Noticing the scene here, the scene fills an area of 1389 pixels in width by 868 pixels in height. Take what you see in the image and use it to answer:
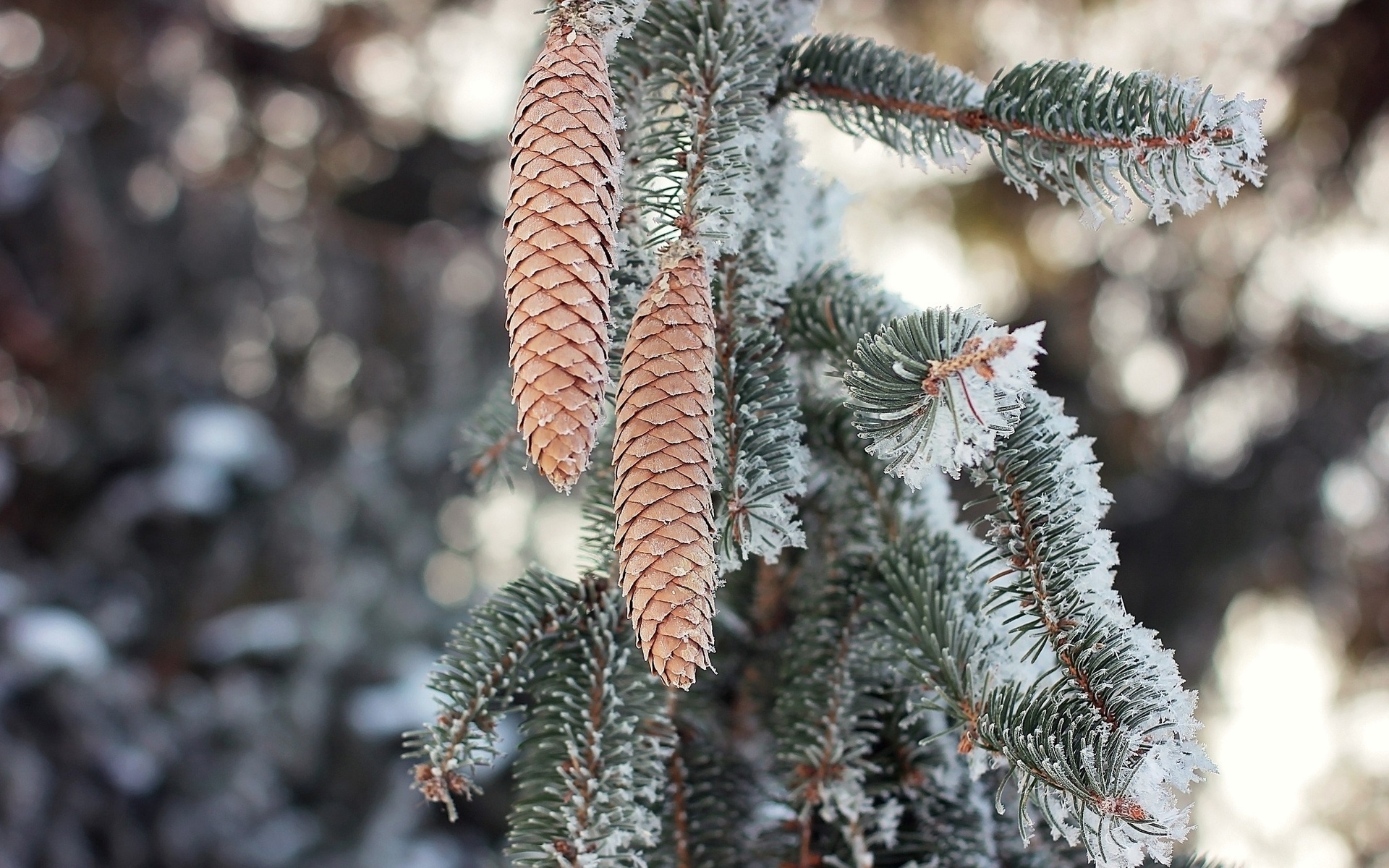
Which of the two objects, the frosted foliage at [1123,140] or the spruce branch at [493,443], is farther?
the spruce branch at [493,443]

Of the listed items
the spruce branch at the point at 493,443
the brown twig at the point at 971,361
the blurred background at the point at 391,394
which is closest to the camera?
the brown twig at the point at 971,361

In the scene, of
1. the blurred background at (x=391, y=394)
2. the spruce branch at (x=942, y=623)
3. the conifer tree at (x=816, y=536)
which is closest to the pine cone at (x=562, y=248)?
the conifer tree at (x=816, y=536)

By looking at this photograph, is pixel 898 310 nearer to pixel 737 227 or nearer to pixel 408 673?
pixel 737 227

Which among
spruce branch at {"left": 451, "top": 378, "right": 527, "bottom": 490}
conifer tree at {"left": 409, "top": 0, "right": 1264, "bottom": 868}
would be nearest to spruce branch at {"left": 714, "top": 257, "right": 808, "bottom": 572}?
conifer tree at {"left": 409, "top": 0, "right": 1264, "bottom": 868}

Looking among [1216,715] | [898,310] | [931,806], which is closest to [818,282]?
[898,310]

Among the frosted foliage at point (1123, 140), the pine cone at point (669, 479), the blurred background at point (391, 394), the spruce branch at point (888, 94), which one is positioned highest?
the blurred background at point (391, 394)

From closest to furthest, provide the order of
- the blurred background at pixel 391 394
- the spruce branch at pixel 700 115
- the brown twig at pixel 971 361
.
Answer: the brown twig at pixel 971 361 → the spruce branch at pixel 700 115 → the blurred background at pixel 391 394

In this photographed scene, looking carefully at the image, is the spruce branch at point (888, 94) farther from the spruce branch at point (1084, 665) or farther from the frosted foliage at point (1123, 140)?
the spruce branch at point (1084, 665)
